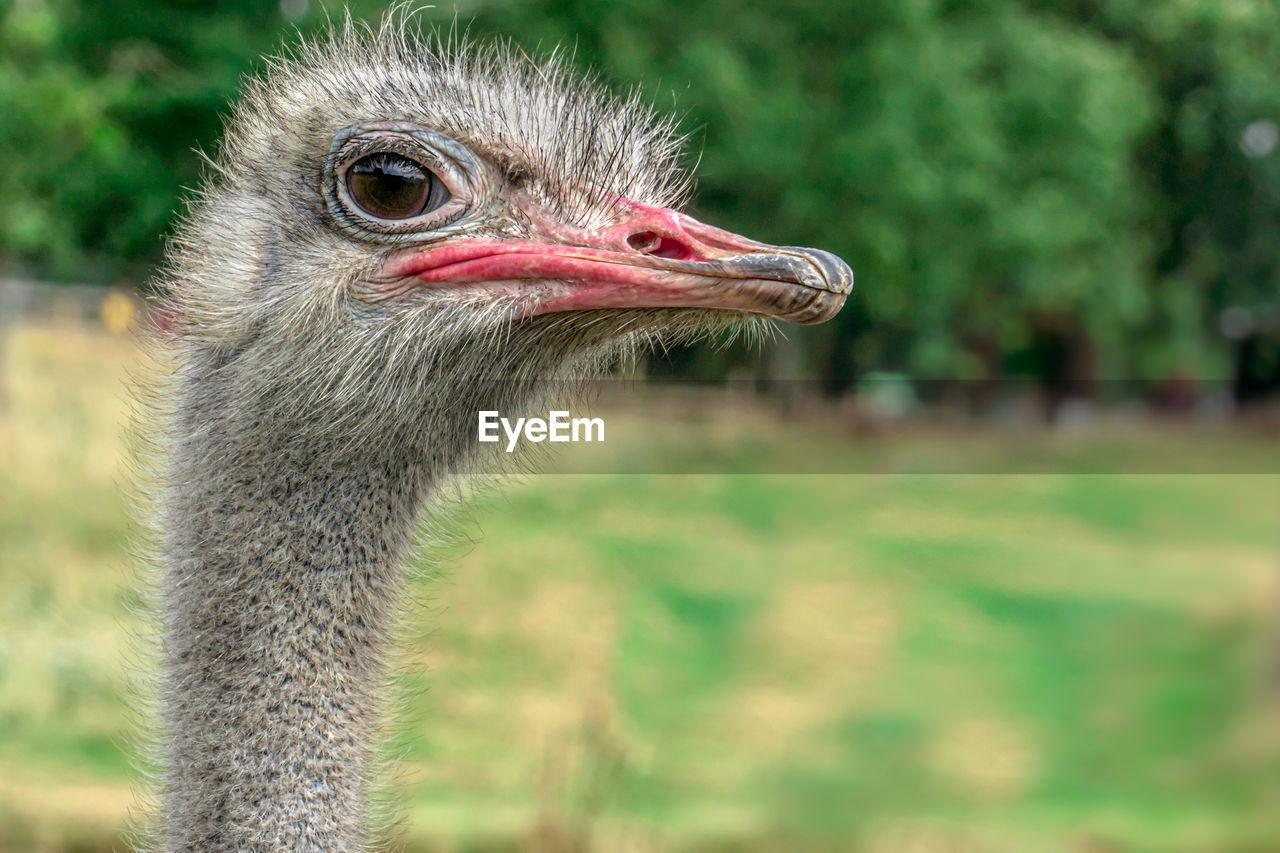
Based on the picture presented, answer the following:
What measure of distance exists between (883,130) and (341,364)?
10576 mm

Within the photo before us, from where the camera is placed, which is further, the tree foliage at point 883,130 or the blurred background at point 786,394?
the tree foliage at point 883,130

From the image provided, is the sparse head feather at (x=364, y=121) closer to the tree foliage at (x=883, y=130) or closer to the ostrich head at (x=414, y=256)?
the ostrich head at (x=414, y=256)

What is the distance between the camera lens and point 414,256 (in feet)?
5.42

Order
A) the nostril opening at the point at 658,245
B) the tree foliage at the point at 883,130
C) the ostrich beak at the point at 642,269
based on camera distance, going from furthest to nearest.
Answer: the tree foliage at the point at 883,130 < the nostril opening at the point at 658,245 < the ostrich beak at the point at 642,269

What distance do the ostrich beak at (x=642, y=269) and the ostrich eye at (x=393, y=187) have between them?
60mm

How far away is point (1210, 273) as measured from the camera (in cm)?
1691

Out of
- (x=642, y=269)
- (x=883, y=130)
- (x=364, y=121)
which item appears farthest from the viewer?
(x=883, y=130)

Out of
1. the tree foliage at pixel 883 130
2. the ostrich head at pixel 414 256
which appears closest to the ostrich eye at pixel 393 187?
the ostrich head at pixel 414 256

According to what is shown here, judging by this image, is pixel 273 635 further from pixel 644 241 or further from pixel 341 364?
pixel 644 241

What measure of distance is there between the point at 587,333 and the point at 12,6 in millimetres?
11252

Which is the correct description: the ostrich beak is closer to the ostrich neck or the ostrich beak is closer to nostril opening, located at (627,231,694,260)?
nostril opening, located at (627,231,694,260)

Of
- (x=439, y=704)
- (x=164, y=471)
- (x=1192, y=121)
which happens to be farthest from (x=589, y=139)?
(x=1192, y=121)

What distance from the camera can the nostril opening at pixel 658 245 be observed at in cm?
155

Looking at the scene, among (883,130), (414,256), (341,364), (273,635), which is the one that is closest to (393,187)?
(414,256)
